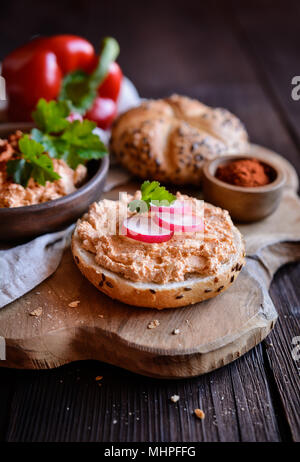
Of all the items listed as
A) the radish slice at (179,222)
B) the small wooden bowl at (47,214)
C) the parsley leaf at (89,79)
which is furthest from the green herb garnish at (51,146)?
the parsley leaf at (89,79)

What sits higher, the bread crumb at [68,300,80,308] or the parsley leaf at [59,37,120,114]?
the parsley leaf at [59,37,120,114]

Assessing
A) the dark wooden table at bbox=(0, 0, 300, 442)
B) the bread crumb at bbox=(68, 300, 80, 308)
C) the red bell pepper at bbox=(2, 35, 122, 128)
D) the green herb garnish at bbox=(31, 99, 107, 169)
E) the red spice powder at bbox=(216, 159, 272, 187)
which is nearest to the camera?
the dark wooden table at bbox=(0, 0, 300, 442)

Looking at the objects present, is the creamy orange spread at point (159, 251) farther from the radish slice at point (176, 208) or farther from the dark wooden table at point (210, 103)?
the dark wooden table at point (210, 103)

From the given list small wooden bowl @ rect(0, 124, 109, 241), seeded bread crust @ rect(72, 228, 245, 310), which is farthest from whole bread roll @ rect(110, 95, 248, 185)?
seeded bread crust @ rect(72, 228, 245, 310)

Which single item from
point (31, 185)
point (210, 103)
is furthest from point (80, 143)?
point (210, 103)

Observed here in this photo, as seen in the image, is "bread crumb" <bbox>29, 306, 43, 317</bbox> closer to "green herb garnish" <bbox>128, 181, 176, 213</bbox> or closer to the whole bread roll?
"green herb garnish" <bbox>128, 181, 176, 213</bbox>
